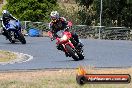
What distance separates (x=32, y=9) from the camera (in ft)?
145

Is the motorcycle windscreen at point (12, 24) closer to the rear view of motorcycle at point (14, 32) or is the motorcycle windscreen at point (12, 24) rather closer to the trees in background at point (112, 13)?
the rear view of motorcycle at point (14, 32)

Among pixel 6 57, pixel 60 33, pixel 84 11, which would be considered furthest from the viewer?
pixel 84 11

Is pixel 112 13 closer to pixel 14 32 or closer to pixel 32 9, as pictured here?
pixel 32 9

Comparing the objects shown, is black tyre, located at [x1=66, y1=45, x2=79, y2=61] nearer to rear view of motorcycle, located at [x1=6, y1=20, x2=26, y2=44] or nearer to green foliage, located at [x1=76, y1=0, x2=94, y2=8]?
rear view of motorcycle, located at [x1=6, y1=20, x2=26, y2=44]

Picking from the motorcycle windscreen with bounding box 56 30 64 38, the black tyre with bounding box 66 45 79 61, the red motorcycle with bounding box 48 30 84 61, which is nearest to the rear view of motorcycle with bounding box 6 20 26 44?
the motorcycle windscreen with bounding box 56 30 64 38

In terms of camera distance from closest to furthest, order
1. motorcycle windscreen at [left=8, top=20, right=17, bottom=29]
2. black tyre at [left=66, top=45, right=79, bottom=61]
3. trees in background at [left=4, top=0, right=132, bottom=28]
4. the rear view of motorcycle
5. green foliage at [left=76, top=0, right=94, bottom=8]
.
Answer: black tyre at [left=66, top=45, right=79, bottom=61] → the rear view of motorcycle → motorcycle windscreen at [left=8, top=20, right=17, bottom=29] → trees in background at [left=4, top=0, right=132, bottom=28] → green foliage at [left=76, top=0, right=94, bottom=8]

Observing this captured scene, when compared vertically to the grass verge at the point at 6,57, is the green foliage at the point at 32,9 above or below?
below

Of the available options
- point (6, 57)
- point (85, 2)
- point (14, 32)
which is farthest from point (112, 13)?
point (6, 57)

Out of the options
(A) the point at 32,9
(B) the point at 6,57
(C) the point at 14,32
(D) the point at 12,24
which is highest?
(B) the point at 6,57

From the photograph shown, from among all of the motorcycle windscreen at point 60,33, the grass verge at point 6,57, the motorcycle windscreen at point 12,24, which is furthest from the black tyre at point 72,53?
the motorcycle windscreen at point 12,24

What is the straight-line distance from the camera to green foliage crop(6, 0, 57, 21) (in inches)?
1722

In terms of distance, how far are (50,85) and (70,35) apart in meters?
9.52

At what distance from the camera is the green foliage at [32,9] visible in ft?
144

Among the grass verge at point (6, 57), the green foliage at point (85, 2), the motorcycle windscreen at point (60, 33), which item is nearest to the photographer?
the motorcycle windscreen at point (60, 33)
